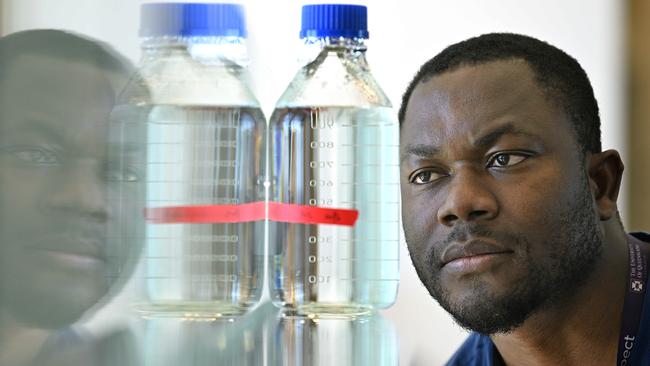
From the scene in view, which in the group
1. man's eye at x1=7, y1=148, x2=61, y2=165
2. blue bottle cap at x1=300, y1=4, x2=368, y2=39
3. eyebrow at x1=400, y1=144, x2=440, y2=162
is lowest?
man's eye at x1=7, y1=148, x2=61, y2=165

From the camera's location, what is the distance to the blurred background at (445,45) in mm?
1527

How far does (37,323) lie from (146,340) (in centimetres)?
16

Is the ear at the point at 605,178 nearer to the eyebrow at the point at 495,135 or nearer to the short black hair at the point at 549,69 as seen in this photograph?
the short black hair at the point at 549,69

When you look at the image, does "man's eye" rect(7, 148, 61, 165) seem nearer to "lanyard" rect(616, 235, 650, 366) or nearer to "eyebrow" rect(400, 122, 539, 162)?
"eyebrow" rect(400, 122, 539, 162)

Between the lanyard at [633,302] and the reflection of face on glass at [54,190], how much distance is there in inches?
35.1

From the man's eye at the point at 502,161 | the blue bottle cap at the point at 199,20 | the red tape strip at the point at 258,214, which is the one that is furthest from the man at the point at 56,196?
the man's eye at the point at 502,161

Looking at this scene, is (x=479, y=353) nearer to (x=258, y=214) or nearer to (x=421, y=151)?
(x=421, y=151)

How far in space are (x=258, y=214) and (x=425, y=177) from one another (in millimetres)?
250

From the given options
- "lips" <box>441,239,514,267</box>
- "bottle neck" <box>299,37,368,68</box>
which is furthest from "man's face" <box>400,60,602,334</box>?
"bottle neck" <box>299,37,368,68</box>

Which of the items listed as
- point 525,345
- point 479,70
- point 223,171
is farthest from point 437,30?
point 223,171

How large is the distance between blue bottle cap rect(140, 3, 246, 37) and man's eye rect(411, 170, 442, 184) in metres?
0.32

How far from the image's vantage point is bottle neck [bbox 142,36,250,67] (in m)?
1.01

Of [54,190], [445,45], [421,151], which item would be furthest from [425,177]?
[54,190]

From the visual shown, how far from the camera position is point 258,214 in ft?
3.86
